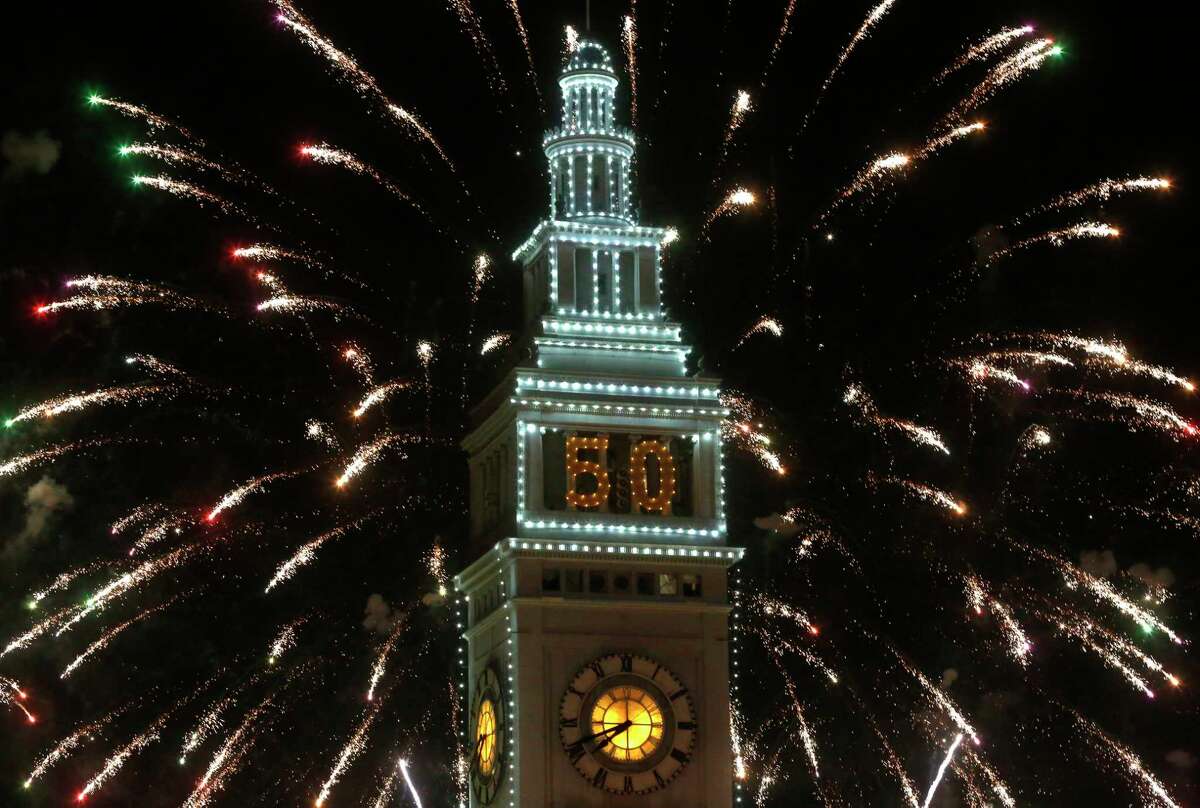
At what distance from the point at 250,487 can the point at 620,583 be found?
48.6ft

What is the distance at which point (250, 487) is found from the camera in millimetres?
81625

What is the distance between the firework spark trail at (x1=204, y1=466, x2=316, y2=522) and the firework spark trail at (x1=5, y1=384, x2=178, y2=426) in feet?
10.6

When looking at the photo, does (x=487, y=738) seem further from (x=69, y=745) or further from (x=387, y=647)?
(x=69, y=745)

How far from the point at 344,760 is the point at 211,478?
8552mm

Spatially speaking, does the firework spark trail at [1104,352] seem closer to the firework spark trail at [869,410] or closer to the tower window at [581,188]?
the firework spark trail at [869,410]

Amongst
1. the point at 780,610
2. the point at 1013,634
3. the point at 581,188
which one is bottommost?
the point at 1013,634

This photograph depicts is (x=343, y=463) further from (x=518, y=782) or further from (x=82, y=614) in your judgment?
(x=518, y=782)

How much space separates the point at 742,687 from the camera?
86.8 meters

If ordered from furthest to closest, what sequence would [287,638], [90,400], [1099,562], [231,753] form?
[1099,562], [287,638], [231,753], [90,400]

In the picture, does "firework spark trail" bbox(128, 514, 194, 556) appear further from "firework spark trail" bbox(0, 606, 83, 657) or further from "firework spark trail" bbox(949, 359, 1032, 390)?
"firework spark trail" bbox(949, 359, 1032, 390)

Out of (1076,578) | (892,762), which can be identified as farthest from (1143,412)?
(892,762)

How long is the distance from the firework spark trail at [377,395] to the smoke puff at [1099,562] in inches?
797

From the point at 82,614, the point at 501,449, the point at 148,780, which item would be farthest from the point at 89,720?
the point at 501,449

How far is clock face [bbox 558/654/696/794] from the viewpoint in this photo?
69.2 meters
